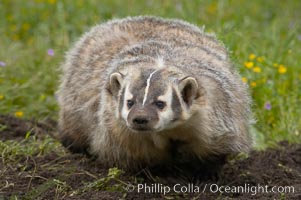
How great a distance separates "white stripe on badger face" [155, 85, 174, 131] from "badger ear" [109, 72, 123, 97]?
39cm

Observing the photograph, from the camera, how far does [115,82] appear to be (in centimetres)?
503

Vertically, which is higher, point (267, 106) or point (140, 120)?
point (267, 106)

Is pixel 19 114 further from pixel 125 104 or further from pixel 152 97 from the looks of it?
pixel 152 97

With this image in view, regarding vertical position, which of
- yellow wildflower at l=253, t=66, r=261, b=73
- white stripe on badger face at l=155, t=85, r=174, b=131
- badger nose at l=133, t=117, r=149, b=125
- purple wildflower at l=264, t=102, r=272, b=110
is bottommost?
badger nose at l=133, t=117, r=149, b=125

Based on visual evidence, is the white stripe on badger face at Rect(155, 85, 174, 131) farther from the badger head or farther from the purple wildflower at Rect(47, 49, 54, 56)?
the purple wildflower at Rect(47, 49, 54, 56)

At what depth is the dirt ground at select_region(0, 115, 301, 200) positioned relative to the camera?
500 centimetres

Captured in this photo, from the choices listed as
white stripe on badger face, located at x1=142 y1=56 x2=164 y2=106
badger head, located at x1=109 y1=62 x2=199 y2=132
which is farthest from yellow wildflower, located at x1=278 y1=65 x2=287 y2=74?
badger head, located at x1=109 y1=62 x2=199 y2=132

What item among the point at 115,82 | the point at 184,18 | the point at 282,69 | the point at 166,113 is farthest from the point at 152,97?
the point at 184,18

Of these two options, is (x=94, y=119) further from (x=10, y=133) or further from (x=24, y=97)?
(x=24, y=97)

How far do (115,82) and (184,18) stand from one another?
3.22 metres

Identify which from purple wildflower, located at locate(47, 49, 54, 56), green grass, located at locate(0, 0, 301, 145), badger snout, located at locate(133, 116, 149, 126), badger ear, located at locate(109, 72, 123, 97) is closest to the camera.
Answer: badger snout, located at locate(133, 116, 149, 126)

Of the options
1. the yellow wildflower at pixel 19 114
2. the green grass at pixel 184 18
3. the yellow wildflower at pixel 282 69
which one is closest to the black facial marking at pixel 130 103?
the green grass at pixel 184 18

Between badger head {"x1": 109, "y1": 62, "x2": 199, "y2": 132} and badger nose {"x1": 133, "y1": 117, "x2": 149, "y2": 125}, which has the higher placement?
badger head {"x1": 109, "y1": 62, "x2": 199, "y2": 132}

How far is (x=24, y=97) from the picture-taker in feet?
24.2
